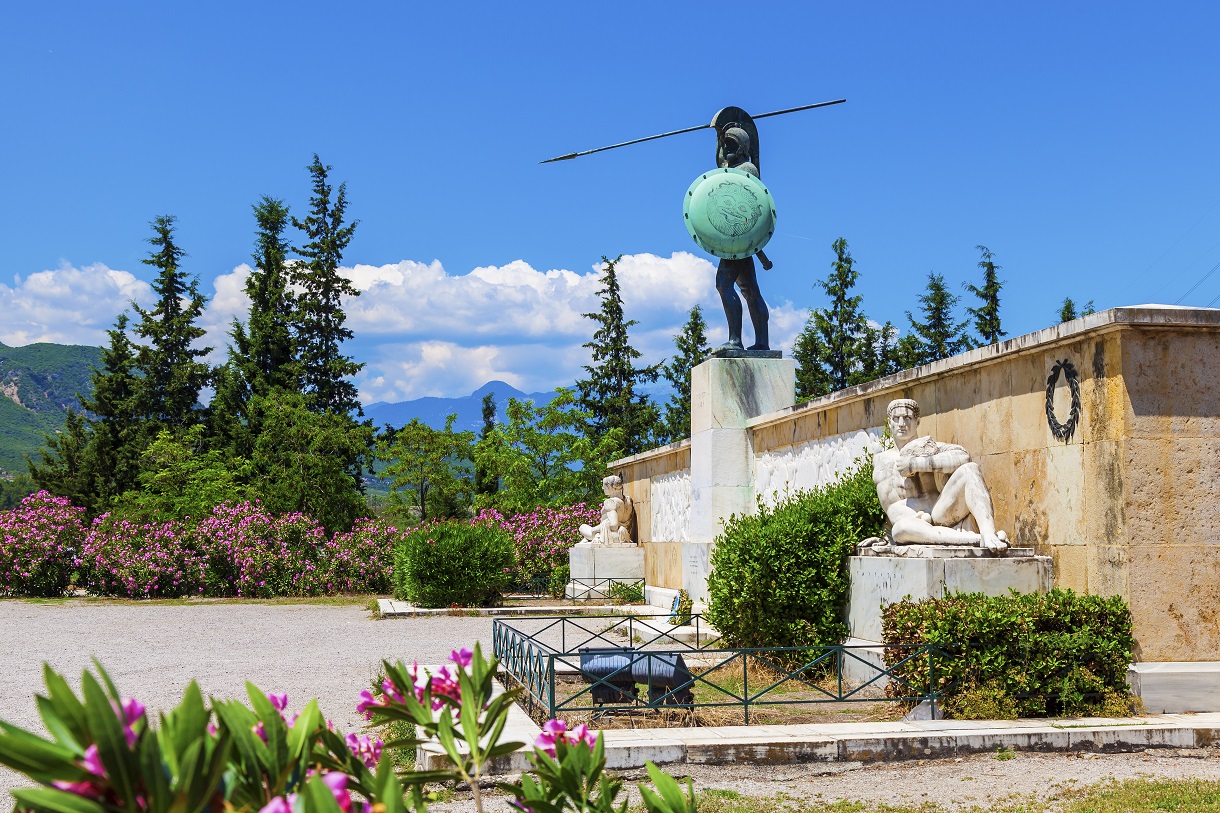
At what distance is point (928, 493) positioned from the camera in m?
9.76

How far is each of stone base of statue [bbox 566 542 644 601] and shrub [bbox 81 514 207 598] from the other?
8.40 m

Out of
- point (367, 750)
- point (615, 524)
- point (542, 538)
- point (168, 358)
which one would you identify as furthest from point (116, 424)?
point (367, 750)

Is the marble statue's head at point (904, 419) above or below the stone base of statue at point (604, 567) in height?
above

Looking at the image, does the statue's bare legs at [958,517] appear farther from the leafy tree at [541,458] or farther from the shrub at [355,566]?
the leafy tree at [541,458]

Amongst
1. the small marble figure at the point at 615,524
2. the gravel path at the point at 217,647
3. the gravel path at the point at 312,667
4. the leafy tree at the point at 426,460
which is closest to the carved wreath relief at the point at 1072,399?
the gravel path at the point at 312,667

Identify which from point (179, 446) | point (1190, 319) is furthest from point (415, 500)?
point (1190, 319)

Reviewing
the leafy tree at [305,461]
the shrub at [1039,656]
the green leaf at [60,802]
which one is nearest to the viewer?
the green leaf at [60,802]

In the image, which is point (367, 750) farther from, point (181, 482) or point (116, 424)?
point (116, 424)

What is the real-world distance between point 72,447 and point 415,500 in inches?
571

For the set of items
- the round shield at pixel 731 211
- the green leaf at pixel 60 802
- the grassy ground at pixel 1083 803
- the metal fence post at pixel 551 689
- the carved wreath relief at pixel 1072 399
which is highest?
the round shield at pixel 731 211

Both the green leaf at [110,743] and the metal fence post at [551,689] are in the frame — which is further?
the metal fence post at [551,689]

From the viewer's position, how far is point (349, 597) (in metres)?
23.7

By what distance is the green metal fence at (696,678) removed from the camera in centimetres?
775

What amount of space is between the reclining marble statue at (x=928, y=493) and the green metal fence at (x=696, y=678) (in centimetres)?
112
